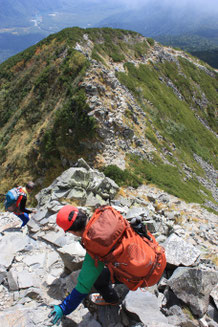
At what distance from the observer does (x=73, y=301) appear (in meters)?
4.10

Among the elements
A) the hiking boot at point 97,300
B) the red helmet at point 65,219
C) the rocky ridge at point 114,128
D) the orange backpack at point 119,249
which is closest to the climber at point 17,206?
the hiking boot at point 97,300

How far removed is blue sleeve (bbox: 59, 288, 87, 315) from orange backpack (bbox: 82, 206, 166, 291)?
2.50 feet

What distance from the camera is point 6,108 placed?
106 ft

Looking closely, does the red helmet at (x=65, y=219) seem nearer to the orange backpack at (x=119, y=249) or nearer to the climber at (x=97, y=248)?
the climber at (x=97, y=248)

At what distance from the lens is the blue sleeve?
4.05 metres

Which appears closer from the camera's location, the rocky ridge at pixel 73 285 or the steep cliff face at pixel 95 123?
the rocky ridge at pixel 73 285

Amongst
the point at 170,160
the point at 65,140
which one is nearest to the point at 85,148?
the point at 65,140

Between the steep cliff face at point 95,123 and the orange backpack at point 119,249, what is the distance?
11074 mm

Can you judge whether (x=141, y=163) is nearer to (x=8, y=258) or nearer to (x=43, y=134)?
(x=43, y=134)

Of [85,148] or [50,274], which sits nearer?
[50,274]

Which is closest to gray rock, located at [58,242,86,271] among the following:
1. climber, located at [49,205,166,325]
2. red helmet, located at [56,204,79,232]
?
climber, located at [49,205,166,325]

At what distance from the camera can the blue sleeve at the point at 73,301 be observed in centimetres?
405

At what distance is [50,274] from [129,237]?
3.27m

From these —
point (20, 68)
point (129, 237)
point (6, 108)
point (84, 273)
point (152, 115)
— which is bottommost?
point (84, 273)
